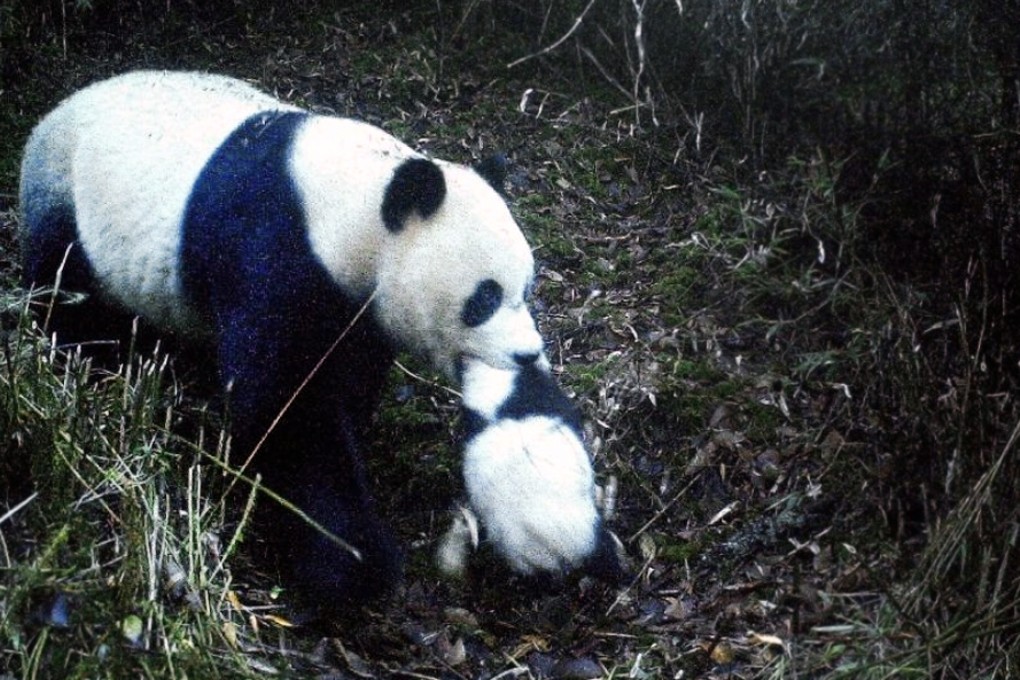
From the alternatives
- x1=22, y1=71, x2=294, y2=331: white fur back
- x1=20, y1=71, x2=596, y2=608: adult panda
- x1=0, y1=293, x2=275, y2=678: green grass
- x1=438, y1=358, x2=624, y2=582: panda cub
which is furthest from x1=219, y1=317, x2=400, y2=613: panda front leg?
x1=22, y1=71, x2=294, y2=331: white fur back

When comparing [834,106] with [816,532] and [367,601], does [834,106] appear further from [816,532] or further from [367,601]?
[367,601]

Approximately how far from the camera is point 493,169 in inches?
96.2

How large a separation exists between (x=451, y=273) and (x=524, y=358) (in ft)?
0.87

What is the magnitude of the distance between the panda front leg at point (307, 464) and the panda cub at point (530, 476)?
0.26m

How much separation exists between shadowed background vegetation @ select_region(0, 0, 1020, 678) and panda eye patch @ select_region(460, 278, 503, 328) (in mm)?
525

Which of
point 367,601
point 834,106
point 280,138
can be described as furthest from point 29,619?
point 834,106

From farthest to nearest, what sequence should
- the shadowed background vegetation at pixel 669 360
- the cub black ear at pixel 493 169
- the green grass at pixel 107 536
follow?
the cub black ear at pixel 493 169, the shadowed background vegetation at pixel 669 360, the green grass at pixel 107 536

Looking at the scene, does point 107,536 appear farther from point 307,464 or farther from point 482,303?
point 482,303

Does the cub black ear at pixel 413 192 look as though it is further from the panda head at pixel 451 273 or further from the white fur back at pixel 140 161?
the white fur back at pixel 140 161

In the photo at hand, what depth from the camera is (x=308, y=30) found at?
2758mm

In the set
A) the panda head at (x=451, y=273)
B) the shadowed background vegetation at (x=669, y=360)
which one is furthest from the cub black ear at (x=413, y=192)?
the shadowed background vegetation at (x=669, y=360)

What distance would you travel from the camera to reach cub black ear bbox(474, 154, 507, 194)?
244cm

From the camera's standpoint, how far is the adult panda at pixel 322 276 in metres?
2.21

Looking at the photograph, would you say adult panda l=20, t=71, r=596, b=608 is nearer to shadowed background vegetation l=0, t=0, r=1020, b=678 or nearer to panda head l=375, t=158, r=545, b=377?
panda head l=375, t=158, r=545, b=377
